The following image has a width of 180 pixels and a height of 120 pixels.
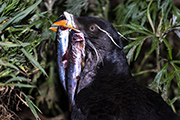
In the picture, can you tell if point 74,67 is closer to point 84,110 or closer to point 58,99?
point 84,110

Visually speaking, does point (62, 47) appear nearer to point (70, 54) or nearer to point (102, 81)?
point (70, 54)

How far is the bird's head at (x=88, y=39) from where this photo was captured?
2.06m

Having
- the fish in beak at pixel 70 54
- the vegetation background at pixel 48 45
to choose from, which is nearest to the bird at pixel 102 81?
the fish in beak at pixel 70 54

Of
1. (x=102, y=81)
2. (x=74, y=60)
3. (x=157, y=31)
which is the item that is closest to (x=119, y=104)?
(x=102, y=81)

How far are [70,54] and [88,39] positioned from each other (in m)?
0.20

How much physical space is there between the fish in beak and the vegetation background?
192 mm

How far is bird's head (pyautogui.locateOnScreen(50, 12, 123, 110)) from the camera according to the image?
2.06 metres

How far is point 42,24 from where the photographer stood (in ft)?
7.84

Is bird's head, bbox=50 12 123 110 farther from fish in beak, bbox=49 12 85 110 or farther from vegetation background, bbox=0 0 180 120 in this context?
vegetation background, bbox=0 0 180 120

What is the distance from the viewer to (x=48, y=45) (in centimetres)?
269

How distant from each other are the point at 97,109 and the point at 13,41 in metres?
0.80

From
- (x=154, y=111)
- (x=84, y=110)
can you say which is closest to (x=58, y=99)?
(x=84, y=110)

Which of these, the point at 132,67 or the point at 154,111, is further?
the point at 132,67

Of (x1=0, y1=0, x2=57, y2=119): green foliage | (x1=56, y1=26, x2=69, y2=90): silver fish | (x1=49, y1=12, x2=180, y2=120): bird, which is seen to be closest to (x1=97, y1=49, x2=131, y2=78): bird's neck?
(x1=49, y1=12, x2=180, y2=120): bird
